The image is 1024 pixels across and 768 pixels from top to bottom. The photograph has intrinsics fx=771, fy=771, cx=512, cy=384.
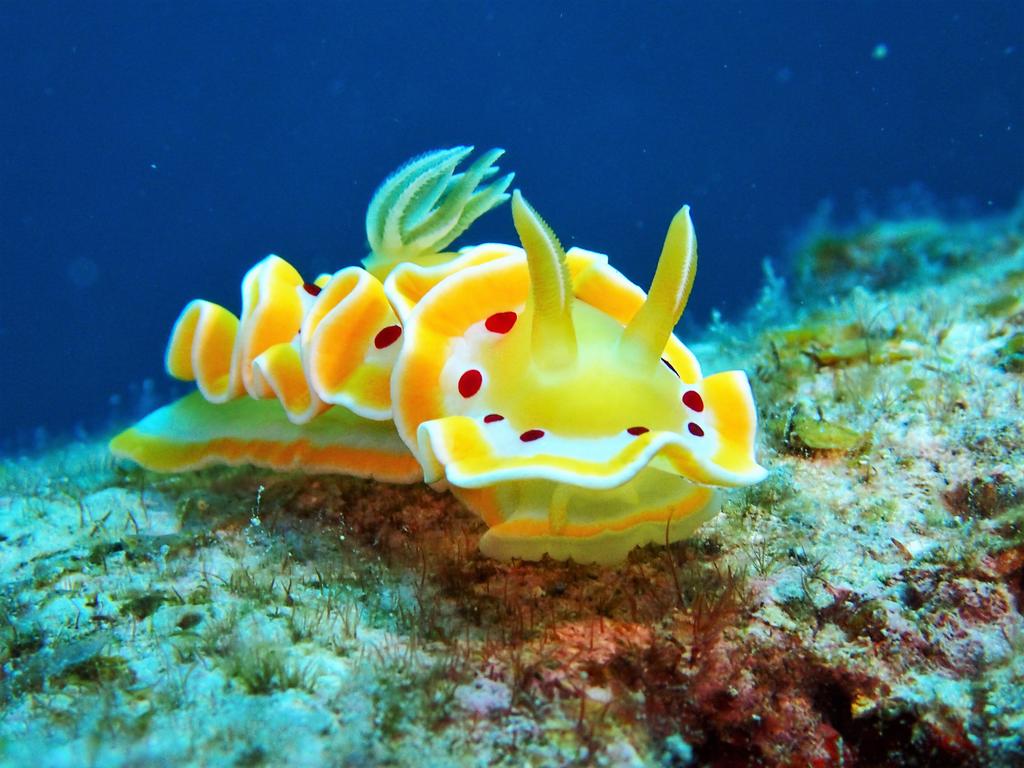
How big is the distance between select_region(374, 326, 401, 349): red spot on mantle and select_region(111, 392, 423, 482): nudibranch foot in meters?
0.34

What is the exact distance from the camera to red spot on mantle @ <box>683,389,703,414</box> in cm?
243

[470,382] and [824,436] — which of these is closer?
[470,382]

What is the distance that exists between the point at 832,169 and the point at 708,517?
12.5 metres

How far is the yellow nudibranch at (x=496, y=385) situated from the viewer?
218cm

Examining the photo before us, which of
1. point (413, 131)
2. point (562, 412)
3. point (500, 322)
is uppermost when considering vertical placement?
point (413, 131)

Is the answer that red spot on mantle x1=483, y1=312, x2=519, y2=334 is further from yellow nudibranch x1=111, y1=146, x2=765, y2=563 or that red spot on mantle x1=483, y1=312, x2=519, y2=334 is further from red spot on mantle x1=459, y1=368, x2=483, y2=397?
red spot on mantle x1=459, y1=368, x2=483, y2=397

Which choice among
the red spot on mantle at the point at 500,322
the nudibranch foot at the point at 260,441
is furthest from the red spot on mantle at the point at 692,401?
the nudibranch foot at the point at 260,441

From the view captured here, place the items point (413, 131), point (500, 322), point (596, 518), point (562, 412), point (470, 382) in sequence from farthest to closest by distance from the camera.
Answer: point (413, 131), point (500, 322), point (470, 382), point (596, 518), point (562, 412)

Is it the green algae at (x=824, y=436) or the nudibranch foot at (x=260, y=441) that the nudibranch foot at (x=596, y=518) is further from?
the green algae at (x=824, y=436)

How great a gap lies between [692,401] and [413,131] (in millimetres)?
9241

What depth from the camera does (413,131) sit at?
35.3 ft

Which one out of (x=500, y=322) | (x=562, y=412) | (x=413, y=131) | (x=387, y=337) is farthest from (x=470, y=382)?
(x=413, y=131)

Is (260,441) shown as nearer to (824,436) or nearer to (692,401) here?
(692,401)

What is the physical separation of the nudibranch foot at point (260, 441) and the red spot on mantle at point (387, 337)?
34 centimetres
